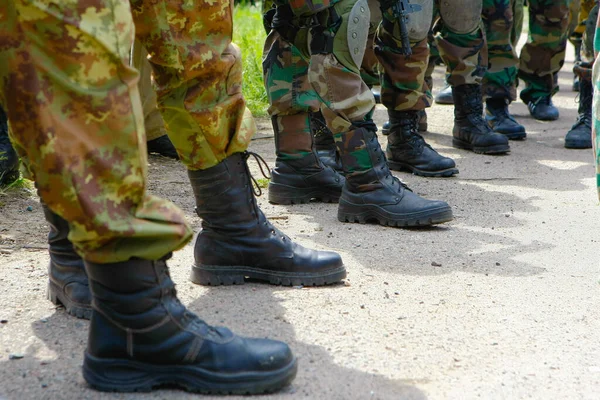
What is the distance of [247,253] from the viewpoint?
2.38 metres

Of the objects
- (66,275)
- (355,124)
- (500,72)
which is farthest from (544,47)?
(66,275)

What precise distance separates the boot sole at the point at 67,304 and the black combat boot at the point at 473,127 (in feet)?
9.88

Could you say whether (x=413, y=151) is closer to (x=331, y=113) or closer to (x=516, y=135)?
(x=331, y=113)

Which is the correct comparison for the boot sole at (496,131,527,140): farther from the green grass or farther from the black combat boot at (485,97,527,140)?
the green grass

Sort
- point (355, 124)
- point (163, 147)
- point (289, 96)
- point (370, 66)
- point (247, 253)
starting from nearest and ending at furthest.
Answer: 1. point (247, 253)
2. point (355, 124)
3. point (289, 96)
4. point (163, 147)
5. point (370, 66)

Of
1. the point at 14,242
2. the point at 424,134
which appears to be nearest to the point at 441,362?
the point at 14,242

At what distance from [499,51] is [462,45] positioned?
2.28ft

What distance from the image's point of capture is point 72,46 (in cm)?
142

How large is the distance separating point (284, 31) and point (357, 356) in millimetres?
1516

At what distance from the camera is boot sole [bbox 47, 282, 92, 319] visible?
212 cm

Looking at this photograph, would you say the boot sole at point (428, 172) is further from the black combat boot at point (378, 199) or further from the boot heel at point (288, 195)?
the black combat boot at point (378, 199)

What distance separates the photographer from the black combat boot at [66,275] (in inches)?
83.7

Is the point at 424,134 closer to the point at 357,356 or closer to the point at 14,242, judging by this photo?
the point at 14,242

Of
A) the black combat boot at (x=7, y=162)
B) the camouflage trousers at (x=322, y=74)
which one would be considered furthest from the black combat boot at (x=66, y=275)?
the black combat boot at (x=7, y=162)
